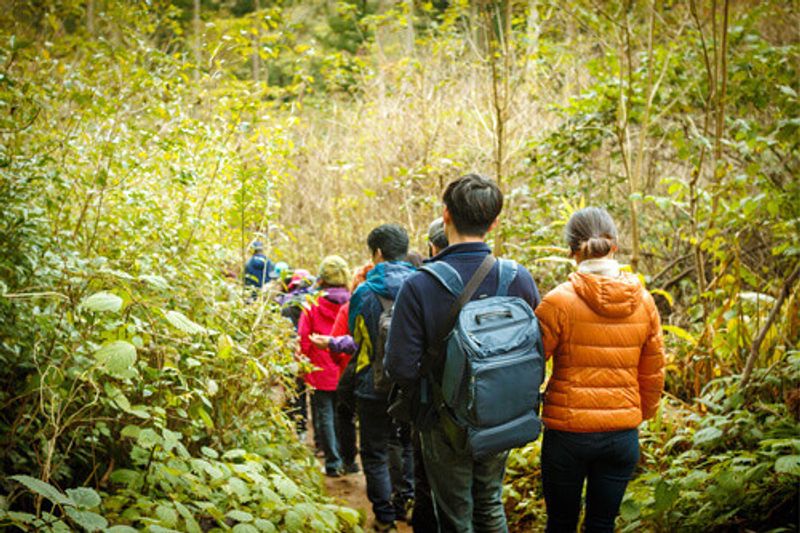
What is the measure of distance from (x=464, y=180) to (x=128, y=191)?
104 inches

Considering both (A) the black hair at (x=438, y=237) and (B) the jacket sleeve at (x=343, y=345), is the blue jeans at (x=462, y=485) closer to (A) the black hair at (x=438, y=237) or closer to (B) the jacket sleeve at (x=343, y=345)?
(A) the black hair at (x=438, y=237)

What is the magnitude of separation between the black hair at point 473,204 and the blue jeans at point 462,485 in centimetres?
97

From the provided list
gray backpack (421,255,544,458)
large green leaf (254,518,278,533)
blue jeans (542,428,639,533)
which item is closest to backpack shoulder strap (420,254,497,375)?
gray backpack (421,255,544,458)

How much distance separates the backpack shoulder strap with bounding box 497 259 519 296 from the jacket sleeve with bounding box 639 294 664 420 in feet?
2.31

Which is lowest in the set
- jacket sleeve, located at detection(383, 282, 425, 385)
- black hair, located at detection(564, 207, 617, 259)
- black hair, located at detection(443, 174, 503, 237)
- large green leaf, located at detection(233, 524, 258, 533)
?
large green leaf, located at detection(233, 524, 258, 533)

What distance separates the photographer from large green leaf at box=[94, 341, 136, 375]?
215cm

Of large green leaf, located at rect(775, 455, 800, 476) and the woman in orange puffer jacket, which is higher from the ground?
the woman in orange puffer jacket

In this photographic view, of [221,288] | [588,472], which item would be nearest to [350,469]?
[221,288]

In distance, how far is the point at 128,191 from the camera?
4410mm

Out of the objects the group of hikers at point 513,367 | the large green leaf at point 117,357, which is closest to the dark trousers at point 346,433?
the group of hikers at point 513,367

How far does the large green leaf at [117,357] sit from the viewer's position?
2.15 m

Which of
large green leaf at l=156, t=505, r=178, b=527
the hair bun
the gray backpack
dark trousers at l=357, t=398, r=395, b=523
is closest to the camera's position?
large green leaf at l=156, t=505, r=178, b=527

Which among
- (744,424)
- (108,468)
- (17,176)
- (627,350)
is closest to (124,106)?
(17,176)

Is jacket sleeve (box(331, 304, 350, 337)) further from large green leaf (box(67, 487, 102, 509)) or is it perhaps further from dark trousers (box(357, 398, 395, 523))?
large green leaf (box(67, 487, 102, 509))
